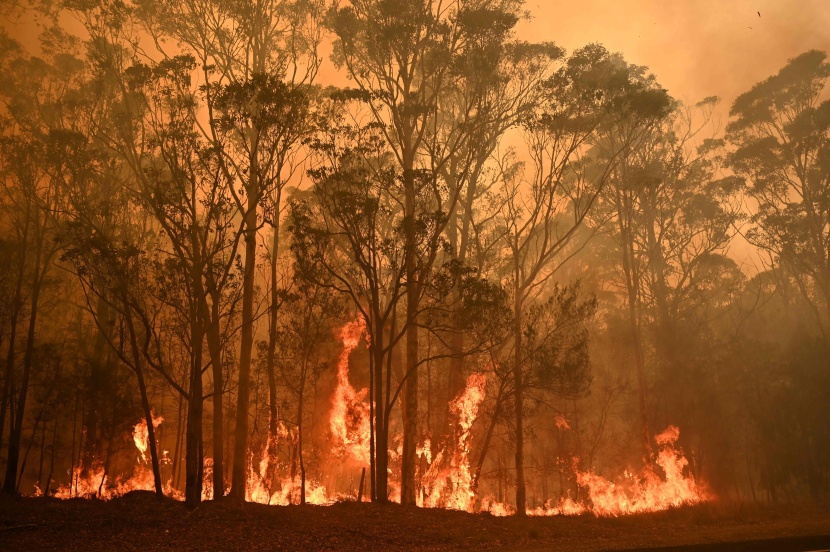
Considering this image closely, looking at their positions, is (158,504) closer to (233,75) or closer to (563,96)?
(233,75)

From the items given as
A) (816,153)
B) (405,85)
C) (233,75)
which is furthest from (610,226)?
(233,75)

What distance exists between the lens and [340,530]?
1300 cm

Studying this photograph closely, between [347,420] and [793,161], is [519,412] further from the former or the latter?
[793,161]

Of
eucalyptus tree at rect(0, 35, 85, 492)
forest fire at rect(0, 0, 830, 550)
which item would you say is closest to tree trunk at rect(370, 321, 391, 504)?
forest fire at rect(0, 0, 830, 550)

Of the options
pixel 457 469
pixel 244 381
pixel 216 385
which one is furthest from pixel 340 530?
pixel 457 469

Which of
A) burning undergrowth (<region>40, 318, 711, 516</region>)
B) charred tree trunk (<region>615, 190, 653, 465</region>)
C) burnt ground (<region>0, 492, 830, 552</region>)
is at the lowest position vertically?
burnt ground (<region>0, 492, 830, 552</region>)

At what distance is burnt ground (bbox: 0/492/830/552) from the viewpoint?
11.4 meters

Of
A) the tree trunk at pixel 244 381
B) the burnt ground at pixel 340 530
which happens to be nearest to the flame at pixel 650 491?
the burnt ground at pixel 340 530

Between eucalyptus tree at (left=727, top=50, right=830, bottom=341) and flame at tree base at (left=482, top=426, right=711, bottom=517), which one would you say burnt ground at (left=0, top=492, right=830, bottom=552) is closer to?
flame at tree base at (left=482, top=426, right=711, bottom=517)

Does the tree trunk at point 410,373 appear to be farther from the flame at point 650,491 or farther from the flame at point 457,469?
the flame at point 650,491

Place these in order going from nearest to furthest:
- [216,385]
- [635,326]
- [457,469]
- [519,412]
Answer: [216,385]
[519,412]
[457,469]
[635,326]

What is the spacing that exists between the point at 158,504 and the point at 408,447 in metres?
6.17

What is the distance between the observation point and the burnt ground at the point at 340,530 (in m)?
11.4

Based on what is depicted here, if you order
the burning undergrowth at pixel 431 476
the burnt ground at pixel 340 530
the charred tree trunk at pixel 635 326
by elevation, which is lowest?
the burnt ground at pixel 340 530
